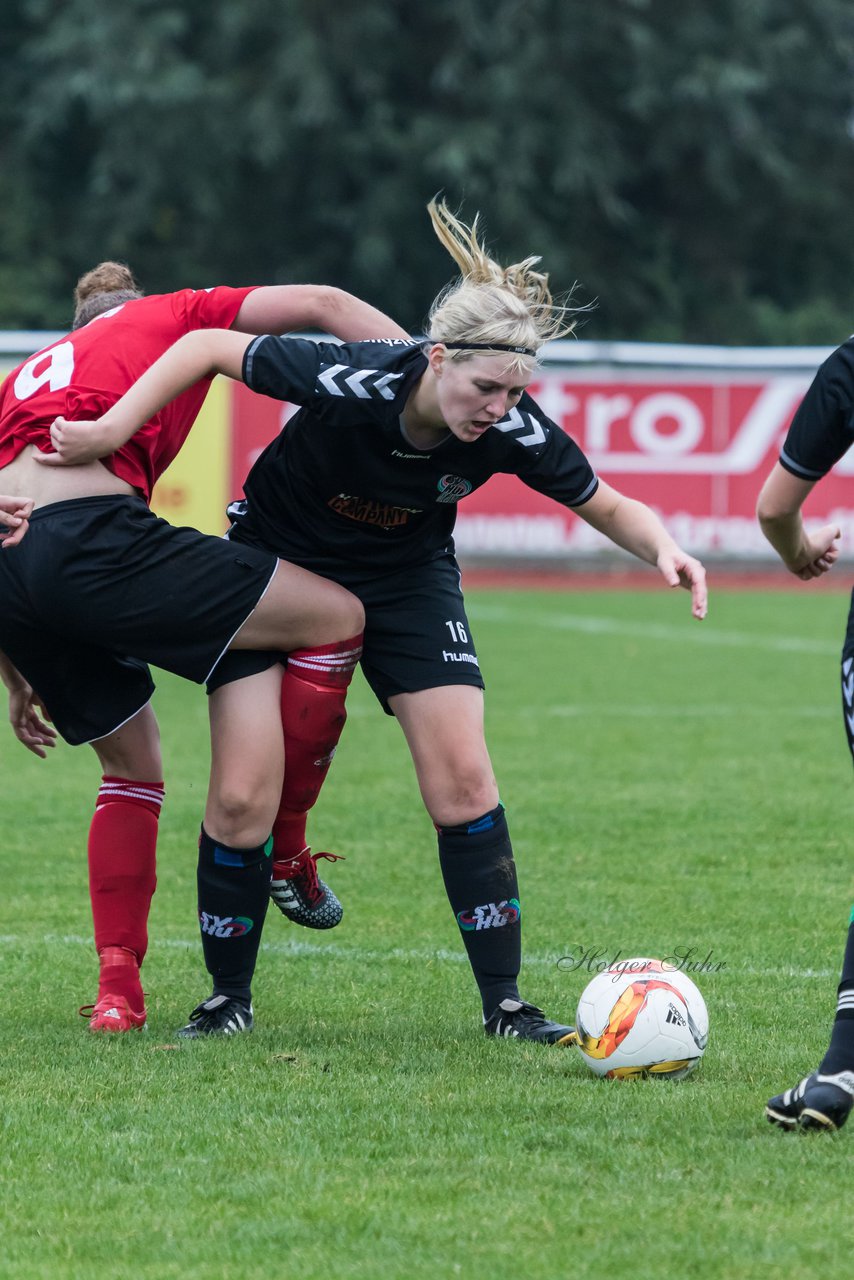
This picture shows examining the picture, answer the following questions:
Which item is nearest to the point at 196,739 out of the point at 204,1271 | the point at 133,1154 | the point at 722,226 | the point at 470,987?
the point at 470,987

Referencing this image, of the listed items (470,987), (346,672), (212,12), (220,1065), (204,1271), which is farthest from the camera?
(212,12)

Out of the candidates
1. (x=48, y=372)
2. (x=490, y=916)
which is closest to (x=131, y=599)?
(x=48, y=372)

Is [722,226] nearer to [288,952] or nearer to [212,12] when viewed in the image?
[212,12]

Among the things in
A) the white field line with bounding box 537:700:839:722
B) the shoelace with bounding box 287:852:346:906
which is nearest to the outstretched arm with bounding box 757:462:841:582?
the shoelace with bounding box 287:852:346:906

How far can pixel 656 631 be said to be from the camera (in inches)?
597

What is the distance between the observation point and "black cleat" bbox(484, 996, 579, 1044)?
14.3ft

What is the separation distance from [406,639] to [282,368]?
0.72 meters

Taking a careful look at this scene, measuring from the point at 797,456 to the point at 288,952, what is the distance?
2.59 meters

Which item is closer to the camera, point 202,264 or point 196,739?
point 196,739

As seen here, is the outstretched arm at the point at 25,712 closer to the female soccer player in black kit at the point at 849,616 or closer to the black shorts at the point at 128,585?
the black shorts at the point at 128,585

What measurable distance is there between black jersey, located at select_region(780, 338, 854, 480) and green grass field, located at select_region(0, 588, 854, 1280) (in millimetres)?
1223

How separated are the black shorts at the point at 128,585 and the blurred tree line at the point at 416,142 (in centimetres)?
2338

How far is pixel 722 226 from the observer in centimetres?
3036


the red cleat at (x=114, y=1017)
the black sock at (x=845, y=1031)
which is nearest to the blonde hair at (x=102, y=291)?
the red cleat at (x=114, y=1017)
